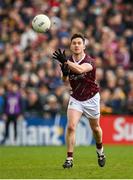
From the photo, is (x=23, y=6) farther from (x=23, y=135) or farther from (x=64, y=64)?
(x=64, y=64)

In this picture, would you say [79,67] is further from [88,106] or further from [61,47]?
[61,47]

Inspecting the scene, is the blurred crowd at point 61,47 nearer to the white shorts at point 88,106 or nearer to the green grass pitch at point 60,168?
the green grass pitch at point 60,168

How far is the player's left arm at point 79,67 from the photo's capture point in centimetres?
1311

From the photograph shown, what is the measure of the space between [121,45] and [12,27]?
3.99 metres

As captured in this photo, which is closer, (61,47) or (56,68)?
(56,68)

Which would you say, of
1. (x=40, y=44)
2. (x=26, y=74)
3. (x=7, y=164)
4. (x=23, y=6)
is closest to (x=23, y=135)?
(x=26, y=74)

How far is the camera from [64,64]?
13125 mm

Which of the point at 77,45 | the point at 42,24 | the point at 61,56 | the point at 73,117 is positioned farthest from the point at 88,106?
the point at 42,24

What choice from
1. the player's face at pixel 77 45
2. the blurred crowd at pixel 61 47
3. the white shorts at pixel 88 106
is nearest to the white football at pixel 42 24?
the player's face at pixel 77 45

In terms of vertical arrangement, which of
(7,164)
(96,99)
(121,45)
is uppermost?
(121,45)

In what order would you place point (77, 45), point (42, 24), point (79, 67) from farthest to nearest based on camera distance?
point (42, 24), point (77, 45), point (79, 67)

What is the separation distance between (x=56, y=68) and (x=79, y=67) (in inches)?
492

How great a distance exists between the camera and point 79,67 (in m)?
13.2

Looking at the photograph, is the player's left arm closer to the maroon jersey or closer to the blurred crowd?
the maroon jersey
